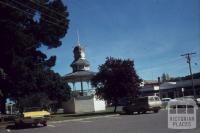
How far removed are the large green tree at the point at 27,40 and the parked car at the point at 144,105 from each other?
42.2 ft

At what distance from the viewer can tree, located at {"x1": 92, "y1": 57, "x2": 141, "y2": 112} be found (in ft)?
145

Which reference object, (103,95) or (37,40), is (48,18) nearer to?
(37,40)

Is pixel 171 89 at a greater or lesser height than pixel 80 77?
→ lesser

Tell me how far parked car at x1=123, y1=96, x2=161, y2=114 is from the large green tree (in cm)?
1285

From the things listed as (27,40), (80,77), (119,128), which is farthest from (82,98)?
(119,128)

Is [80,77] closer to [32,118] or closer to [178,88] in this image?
[32,118]

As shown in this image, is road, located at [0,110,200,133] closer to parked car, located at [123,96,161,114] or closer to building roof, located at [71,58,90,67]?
parked car, located at [123,96,161,114]

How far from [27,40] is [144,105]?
1479cm

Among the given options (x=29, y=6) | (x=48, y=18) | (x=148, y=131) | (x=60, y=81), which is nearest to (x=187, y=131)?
(x=148, y=131)

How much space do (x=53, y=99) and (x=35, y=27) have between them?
Result: 19.8 m

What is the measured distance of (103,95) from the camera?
4644 centimetres

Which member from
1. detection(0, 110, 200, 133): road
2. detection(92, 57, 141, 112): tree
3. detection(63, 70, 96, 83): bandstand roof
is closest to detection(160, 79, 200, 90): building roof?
detection(63, 70, 96, 83): bandstand roof

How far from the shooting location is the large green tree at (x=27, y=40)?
39.9 meters

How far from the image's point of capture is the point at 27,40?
41.6 metres
